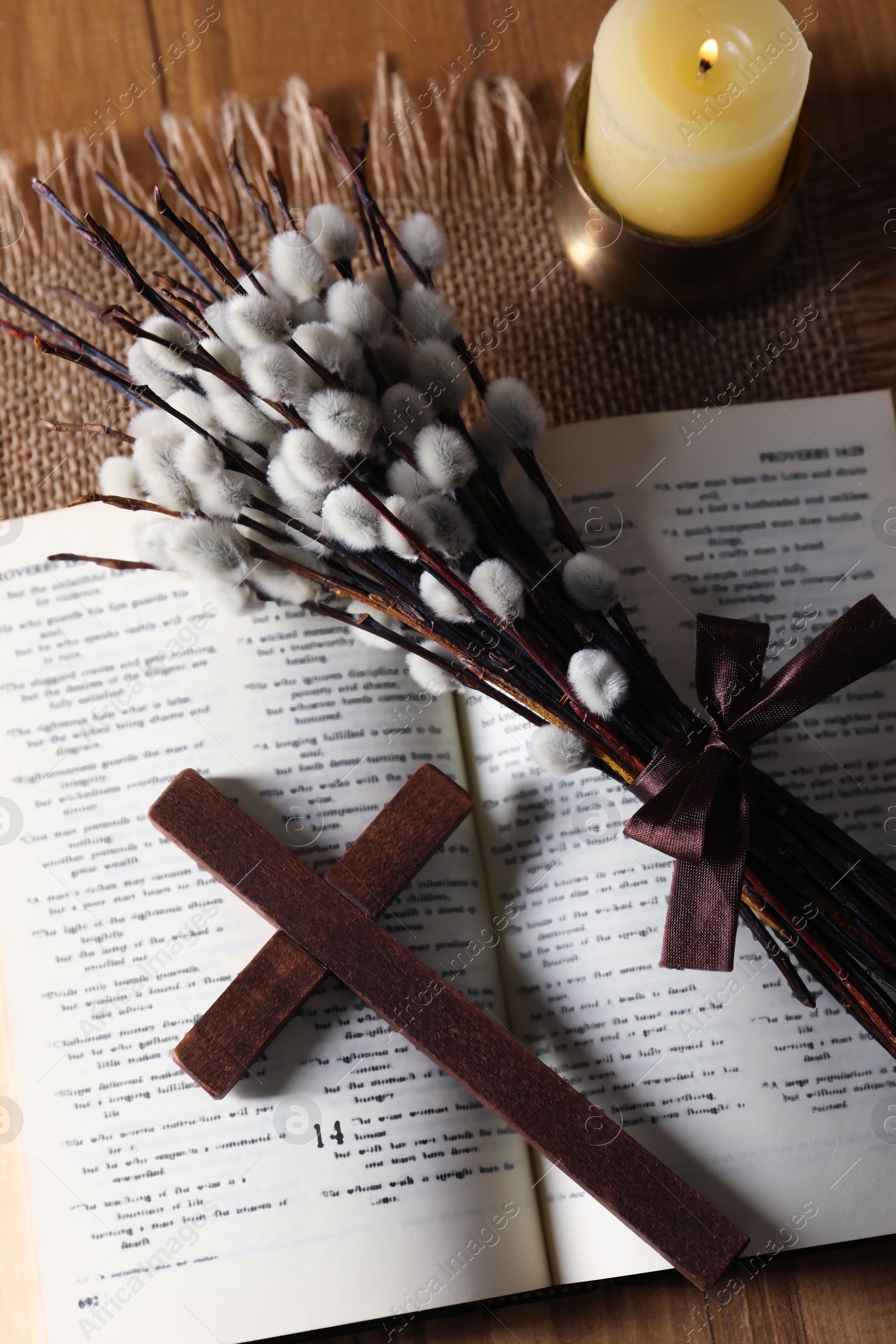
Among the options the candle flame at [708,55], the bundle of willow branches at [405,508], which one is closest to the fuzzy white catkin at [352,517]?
the bundle of willow branches at [405,508]

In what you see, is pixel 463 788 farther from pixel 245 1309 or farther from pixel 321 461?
pixel 245 1309

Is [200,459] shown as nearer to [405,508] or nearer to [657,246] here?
[405,508]

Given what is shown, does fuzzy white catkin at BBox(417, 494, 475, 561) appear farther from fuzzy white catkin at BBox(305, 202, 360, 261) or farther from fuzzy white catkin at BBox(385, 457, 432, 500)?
fuzzy white catkin at BBox(305, 202, 360, 261)

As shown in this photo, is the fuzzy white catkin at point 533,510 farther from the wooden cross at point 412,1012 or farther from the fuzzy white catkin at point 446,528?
the wooden cross at point 412,1012

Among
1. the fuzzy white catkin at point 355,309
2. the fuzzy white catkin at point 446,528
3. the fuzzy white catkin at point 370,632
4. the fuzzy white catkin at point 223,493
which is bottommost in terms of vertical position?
the fuzzy white catkin at point 446,528

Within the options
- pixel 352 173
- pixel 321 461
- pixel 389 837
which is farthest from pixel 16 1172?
pixel 352 173

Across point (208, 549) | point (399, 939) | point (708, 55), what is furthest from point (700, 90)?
point (399, 939)
